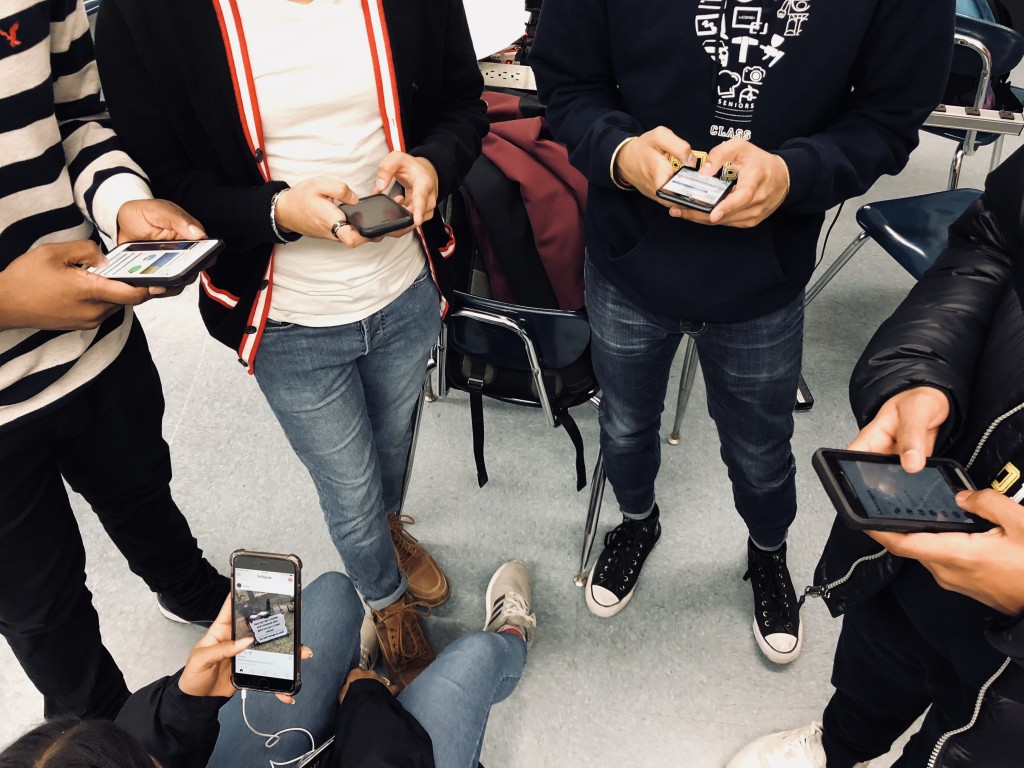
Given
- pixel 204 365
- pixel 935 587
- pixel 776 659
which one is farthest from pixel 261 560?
pixel 204 365

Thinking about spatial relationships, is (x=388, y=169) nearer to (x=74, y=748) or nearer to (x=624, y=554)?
(x=74, y=748)

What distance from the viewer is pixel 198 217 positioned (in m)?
0.97

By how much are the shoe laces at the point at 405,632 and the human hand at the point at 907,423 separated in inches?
38.7

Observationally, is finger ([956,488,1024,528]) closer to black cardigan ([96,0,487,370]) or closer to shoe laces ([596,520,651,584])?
black cardigan ([96,0,487,370])

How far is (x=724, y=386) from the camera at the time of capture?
→ 1.21 m

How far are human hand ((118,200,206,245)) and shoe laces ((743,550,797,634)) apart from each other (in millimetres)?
1259

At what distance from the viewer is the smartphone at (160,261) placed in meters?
0.83

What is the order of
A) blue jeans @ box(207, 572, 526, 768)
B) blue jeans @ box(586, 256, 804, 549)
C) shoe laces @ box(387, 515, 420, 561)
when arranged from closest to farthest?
1. blue jeans @ box(207, 572, 526, 768)
2. blue jeans @ box(586, 256, 804, 549)
3. shoe laces @ box(387, 515, 420, 561)

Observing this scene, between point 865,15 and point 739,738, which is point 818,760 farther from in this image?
point 865,15

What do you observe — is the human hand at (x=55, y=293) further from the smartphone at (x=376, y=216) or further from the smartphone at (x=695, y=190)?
the smartphone at (x=695, y=190)

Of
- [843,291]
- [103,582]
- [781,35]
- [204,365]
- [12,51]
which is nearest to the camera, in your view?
[12,51]

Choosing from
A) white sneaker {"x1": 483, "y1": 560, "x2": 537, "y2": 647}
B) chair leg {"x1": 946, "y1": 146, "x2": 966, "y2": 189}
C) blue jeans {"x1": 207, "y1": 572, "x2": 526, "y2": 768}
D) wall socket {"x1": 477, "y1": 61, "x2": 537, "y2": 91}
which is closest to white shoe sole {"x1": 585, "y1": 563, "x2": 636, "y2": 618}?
white sneaker {"x1": 483, "y1": 560, "x2": 537, "y2": 647}

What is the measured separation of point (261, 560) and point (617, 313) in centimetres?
66

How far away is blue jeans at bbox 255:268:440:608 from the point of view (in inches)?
42.6
